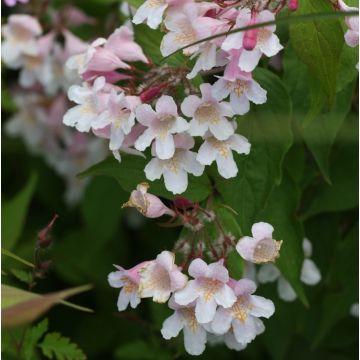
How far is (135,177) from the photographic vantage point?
1.38 m

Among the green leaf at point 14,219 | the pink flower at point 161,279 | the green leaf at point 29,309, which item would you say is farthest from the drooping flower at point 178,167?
the green leaf at point 14,219

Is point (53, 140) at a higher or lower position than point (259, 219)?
lower

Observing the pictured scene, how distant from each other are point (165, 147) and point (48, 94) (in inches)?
48.6

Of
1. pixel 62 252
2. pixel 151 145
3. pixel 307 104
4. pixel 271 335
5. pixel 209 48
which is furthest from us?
pixel 62 252

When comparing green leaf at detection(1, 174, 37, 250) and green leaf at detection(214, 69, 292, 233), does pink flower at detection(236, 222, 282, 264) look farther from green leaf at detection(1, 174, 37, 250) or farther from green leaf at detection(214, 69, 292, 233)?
green leaf at detection(1, 174, 37, 250)

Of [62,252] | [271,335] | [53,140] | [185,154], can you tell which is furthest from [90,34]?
[185,154]

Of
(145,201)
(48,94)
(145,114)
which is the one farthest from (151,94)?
(48,94)

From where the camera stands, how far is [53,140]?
8.10ft

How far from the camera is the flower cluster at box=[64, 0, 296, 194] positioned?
3.97ft

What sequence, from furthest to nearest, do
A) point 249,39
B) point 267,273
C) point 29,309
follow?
point 267,273, point 249,39, point 29,309

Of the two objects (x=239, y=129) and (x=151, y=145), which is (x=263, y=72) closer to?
(x=239, y=129)

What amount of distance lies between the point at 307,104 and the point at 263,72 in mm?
120

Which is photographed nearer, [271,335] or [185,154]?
[185,154]

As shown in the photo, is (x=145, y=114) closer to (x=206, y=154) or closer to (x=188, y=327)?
(x=206, y=154)
